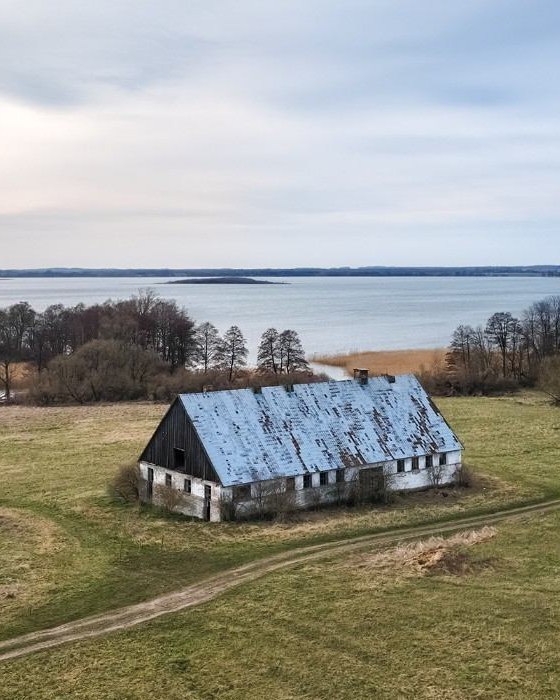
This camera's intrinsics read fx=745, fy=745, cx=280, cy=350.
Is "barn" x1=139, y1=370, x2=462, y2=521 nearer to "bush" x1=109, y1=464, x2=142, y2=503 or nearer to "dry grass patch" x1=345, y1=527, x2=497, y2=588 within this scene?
"bush" x1=109, y1=464, x2=142, y2=503

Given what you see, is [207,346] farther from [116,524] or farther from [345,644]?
[345,644]

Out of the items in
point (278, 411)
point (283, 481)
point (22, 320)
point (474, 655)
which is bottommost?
point (474, 655)

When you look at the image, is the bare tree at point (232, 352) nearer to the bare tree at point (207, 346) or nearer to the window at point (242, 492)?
the bare tree at point (207, 346)

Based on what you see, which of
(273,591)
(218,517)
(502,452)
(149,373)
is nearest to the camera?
(273,591)

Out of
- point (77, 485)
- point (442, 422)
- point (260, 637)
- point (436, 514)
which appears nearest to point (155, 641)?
point (260, 637)

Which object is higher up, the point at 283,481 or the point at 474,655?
the point at 283,481

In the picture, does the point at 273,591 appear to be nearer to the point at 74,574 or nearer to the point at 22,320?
the point at 74,574

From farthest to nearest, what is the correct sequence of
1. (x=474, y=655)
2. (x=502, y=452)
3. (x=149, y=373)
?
(x=149, y=373), (x=502, y=452), (x=474, y=655)

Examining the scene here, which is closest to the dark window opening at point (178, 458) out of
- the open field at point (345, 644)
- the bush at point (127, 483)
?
the bush at point (127, 483)
